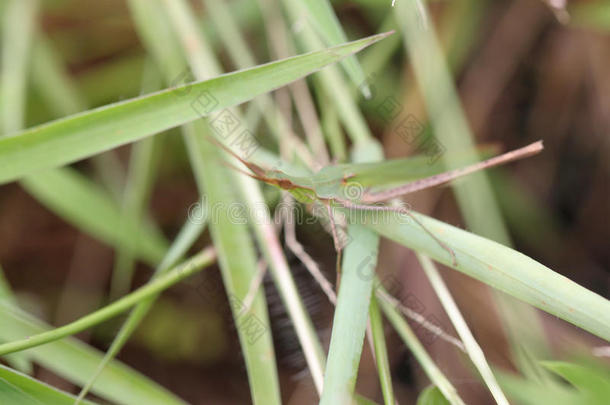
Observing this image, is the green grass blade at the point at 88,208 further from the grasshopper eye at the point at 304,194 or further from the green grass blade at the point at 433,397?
the green grass blade at the point at 433,397

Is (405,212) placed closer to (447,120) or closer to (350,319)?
(350,319)

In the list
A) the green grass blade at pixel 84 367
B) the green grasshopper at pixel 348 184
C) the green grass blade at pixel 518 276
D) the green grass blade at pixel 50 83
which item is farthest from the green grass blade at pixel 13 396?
the green grass blade at pixel 50 83

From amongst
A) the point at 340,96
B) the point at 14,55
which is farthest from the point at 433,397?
the point at 14,55

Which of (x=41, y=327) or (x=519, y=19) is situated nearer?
(x=41, y=327)

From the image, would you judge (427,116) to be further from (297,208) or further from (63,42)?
(63,42)

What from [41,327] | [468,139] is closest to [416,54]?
[468,139]

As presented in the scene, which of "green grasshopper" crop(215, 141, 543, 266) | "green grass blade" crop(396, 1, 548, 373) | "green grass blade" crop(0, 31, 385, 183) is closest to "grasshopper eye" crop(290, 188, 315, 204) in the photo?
"green grasshopper" crop(215, 141, 543, 266)
